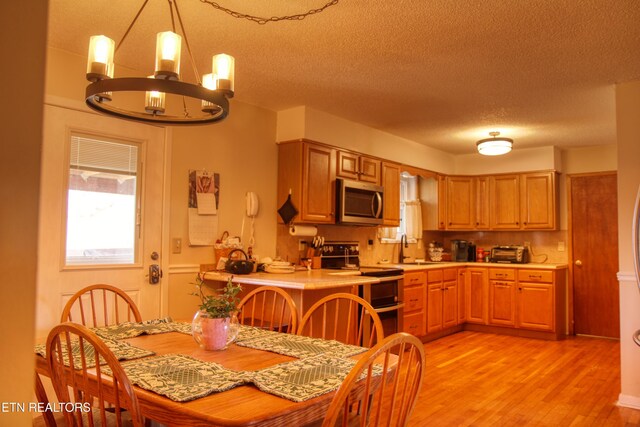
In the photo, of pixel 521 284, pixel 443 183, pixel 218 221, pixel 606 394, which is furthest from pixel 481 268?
pixel 218 221

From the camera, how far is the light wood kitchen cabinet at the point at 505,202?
5.98 meters

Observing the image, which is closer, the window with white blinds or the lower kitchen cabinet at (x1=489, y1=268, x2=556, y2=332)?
the window with white blinds

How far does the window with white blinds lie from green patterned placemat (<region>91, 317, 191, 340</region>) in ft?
3.39

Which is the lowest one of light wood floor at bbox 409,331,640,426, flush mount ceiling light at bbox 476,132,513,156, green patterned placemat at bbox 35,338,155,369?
light wood floor at bbox 409,331,640,426

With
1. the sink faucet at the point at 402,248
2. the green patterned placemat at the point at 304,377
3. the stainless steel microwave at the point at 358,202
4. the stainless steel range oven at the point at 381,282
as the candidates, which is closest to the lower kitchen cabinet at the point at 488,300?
the stainless steel range oven at the point at 381,282

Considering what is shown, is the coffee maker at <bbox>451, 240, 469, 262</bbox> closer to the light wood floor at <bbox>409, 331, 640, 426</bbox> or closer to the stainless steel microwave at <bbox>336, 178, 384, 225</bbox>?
the light wood floor at <bbox>409, 331, 640, 426</bbox>

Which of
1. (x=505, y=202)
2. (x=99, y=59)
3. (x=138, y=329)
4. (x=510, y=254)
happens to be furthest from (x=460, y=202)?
(x=99, y=59)

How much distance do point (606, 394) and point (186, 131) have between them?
12.2 feet

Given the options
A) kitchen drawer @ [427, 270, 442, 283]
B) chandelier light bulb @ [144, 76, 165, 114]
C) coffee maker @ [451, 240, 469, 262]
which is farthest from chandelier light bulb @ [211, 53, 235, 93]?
coffee maker @ [451, 240, 469, 262]

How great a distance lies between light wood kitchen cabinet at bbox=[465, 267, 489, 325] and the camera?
5.82m

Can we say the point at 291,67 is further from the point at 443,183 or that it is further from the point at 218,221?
the point at 443,183

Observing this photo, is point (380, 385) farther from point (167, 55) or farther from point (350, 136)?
point (350, 136)

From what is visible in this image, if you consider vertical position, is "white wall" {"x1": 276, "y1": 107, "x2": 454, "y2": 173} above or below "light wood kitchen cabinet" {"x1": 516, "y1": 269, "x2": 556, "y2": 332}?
above

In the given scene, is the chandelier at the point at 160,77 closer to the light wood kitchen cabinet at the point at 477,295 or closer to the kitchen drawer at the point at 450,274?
the kitchen drawer at the point at 450,274
